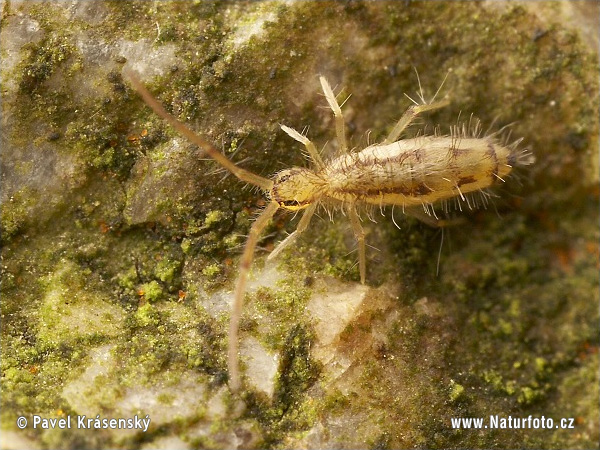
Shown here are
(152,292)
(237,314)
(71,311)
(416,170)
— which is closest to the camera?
(237,314)

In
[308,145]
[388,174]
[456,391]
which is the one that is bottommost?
[456,391]

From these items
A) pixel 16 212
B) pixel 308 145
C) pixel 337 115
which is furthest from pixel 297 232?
pixel 16 212

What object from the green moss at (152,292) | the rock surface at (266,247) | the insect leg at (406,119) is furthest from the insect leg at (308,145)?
the green moss at (152,292)

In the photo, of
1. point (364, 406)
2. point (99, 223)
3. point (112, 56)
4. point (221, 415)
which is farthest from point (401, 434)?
point (112, 56)

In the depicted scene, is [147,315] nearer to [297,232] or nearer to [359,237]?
[297,232]

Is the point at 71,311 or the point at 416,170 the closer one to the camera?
the point at 71,311

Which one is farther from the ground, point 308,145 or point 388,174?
point 308,145
